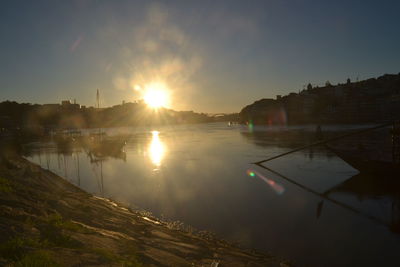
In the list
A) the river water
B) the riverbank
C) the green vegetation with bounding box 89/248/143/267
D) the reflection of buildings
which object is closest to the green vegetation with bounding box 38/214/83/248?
the riverbank

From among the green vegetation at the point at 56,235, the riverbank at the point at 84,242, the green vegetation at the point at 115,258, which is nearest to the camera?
the riverbank at the point at 84,242

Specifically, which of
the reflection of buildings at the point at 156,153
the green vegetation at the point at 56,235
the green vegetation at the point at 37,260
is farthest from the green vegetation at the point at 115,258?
the reflection of buildings at the point at 156,153

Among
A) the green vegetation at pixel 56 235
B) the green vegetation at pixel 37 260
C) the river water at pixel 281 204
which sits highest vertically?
the green vegetation at pixel 37 260

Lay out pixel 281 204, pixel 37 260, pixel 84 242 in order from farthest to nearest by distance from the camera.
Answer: pixel 281 204, pixel 84 242, pixel 37 260

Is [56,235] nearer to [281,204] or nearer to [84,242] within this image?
[84,242]

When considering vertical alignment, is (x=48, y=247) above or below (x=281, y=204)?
above

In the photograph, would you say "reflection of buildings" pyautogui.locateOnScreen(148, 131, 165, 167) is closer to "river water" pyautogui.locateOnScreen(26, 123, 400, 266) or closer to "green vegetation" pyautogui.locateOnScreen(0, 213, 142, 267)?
"river water" pyautogui.locateOnScreen(26, 123, 400, 266)

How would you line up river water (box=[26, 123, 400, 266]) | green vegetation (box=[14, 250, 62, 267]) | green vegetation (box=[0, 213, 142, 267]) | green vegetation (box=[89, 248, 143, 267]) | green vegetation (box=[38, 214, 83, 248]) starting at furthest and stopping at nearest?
river water (box=[26, 123, 400, 266]), green vegetation (box=[38, 214, 83, 248]), green vegetation (box=[89, 248, 143, 267]), green vegetation (box=[0, 213, 142, 267]), green vegetation (box=[14, 250, 62, 267])

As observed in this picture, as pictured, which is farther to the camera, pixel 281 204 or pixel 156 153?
pixel 156 153

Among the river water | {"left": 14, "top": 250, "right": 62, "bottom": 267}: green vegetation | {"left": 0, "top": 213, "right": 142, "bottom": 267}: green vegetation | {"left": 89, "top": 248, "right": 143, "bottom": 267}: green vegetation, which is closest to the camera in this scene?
{"left": 14, "top": 250, "right": 62, "bottom": 267}: green vegetation

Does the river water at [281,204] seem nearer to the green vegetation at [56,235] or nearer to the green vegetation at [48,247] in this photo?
the green vegetation at [48,247]

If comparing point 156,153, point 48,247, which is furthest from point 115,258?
point 156,153

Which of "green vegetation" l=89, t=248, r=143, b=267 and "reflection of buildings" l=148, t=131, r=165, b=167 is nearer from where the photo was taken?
"green vegetation" l=89, t=248, r=143, b=267

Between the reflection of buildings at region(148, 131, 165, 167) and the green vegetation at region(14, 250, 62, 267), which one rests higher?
the green vegetation at region(14, 250, 62, 267)
